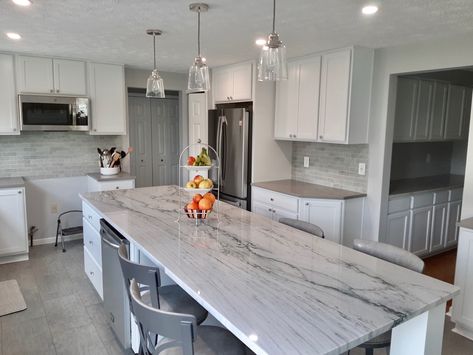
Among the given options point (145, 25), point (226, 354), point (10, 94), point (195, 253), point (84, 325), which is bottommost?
point (84, 325)

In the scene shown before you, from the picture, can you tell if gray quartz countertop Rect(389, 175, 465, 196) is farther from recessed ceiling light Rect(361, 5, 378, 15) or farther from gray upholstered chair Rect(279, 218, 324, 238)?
recessed ceiling light Rect(361, 5, 378, 15)

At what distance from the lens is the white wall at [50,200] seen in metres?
4.73

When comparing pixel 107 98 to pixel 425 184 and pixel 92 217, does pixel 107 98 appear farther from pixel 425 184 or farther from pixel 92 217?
pixel 425 184

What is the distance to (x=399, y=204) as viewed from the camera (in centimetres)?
403

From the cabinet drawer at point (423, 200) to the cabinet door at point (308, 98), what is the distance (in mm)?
1321

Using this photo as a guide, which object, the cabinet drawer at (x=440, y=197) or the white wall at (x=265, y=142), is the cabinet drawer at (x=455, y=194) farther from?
the white wall at (x=265, y=142)

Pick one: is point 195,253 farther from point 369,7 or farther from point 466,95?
point 466,95

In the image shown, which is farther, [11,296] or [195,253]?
[11,296]

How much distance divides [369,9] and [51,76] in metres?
3.61

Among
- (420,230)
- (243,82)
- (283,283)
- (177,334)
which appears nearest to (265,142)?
(243,82)

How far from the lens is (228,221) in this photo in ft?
8.61

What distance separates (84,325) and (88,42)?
2.55m

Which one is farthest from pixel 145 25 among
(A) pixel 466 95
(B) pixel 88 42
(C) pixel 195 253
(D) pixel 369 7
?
(A) pixel 466 95

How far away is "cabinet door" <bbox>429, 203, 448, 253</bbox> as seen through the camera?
4.40 metres
